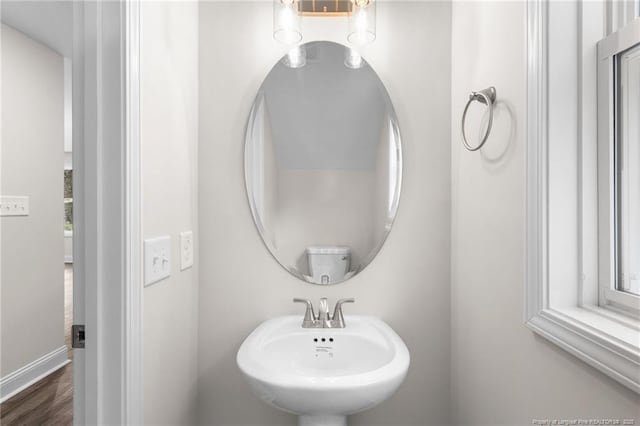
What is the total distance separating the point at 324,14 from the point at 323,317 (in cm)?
108

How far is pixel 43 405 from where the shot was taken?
2.15 m

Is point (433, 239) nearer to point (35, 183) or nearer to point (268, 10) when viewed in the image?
point (268, 10)

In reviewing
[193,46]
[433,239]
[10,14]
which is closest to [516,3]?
[433,239]

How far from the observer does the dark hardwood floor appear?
2008 millimetres

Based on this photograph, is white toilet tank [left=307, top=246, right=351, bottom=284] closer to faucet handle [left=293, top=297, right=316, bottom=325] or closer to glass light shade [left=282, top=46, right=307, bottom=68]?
faucet handle [left=293, top=297, right=316, bottom=325]

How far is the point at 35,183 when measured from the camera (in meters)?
2.40

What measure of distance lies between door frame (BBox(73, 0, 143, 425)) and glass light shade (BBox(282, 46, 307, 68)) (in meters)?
0.63

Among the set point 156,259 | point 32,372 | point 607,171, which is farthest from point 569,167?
point 32,372

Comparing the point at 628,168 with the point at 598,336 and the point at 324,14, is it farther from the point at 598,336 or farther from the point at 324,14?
the point at 324,14

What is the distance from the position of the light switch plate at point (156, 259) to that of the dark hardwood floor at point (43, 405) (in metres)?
1.52

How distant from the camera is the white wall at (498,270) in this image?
2.78 feet

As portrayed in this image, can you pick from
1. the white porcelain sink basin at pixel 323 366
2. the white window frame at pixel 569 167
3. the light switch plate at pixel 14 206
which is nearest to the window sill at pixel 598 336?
the white window frame at pixel 569 167

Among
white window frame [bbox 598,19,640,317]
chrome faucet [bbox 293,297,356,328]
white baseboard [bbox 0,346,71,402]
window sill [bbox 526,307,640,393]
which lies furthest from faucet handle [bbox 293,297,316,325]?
white baseboard [bbox 0,346,71,402]

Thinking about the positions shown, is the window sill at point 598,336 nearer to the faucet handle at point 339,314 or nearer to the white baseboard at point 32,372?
the faucet handle at point 339,314
